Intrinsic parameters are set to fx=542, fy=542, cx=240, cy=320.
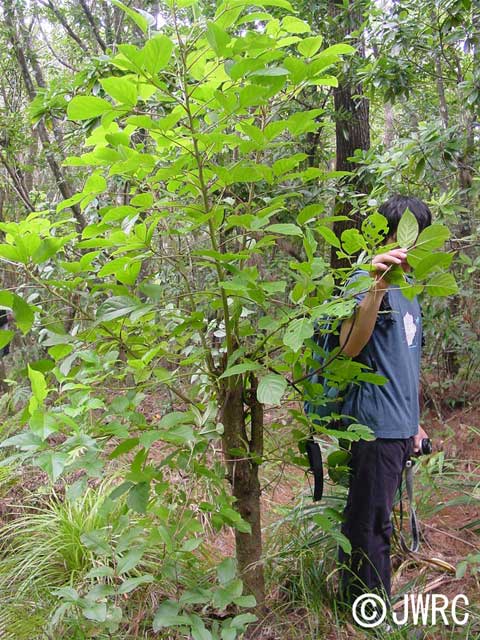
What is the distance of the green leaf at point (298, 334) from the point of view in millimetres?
1179

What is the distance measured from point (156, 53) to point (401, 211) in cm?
121

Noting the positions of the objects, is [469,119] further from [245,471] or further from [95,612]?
[95,612]

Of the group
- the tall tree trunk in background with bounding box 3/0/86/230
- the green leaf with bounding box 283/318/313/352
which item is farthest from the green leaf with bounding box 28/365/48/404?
the tall tree trunk in background with bounding box 3/0/86/230

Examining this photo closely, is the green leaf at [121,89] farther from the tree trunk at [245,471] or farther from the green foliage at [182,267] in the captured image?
the tree trunk at [245,471]

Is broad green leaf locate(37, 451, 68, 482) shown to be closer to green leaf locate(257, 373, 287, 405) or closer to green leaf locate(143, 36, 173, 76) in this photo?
green leaf locate(257, 373, 287, 405)

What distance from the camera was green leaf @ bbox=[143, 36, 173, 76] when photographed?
3.51 ft

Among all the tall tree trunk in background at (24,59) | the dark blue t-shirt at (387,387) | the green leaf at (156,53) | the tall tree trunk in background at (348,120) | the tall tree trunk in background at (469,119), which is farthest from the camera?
the tall tree trunk in background at (24,59)

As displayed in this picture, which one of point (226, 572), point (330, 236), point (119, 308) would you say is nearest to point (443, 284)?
point (330, 236)

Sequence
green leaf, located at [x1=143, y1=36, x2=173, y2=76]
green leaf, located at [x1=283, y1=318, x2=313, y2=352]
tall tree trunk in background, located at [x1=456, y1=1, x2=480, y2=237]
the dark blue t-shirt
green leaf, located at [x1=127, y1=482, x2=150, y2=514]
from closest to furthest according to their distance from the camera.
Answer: green leaf, located at [x1=143, y1=36, x2=173, y2=76] < green leaf, located at [x1=283, y1=318, x2=313, y2=352] < green leaf, located at [x1=127, y1=482, x2=150, y2=514] < the dark blue t-shirt < tall tree trunk in background, located at [x1=456, y1=1, x2=480, y2=237]

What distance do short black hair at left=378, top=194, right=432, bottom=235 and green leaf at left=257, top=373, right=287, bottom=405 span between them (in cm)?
98

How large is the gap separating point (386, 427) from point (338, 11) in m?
4.37

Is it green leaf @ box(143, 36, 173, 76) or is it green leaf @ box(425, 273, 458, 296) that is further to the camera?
green leaf @ box(425, 273, 458, 296)

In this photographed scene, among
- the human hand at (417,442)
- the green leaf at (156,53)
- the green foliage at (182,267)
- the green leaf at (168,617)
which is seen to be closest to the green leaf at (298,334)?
the green foliage at (182,267)

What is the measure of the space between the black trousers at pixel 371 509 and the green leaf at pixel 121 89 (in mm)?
1415
